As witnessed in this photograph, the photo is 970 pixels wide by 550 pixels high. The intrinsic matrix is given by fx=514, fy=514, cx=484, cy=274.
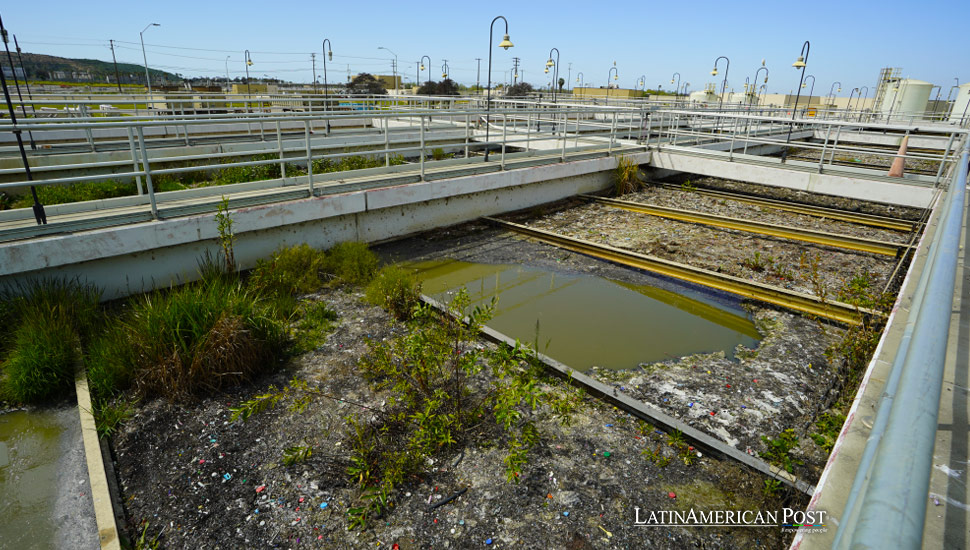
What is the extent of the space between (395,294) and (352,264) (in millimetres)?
1481

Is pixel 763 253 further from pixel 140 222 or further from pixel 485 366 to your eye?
pixel 140 222

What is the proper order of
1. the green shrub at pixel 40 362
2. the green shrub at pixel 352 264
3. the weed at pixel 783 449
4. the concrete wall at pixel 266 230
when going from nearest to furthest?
1. the weed at pixel 783 449
2. the green shrub at pixel 40 362
3. the concrete wall at pixel 266 230
4. the green shrub at pixel 352 264

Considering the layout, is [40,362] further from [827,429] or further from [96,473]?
[827,429]

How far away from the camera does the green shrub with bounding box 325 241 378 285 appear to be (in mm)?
7457

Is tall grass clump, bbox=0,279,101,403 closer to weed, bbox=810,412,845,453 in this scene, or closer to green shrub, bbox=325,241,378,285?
green shrub, bbox=325,241,378,285

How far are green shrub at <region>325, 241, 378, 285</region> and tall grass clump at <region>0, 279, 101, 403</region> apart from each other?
9.42 feet

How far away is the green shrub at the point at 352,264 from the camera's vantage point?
24.5ft

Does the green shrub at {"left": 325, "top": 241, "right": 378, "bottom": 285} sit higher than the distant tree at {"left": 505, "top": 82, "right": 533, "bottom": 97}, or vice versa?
the distant tree at {"left": 505, "top": 82, "right": 533, "bottom": 97}

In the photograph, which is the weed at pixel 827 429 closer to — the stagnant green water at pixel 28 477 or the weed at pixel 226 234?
the stagnant green water at pixel 28 477

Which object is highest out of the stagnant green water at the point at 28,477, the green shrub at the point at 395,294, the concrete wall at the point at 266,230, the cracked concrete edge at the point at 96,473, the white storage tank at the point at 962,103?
the white storage tank at the point at 962,103

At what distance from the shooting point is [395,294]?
6.43 m

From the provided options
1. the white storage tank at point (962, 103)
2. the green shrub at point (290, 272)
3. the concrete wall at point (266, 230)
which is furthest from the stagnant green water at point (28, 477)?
the white storage tank at point (962, 103)

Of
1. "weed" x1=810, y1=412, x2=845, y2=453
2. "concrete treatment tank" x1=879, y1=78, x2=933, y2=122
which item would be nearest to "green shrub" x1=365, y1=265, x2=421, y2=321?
"weed" x1=810, y1=412, x2=845, y2=453

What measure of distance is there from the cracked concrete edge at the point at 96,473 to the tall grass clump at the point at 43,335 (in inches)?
8.9
